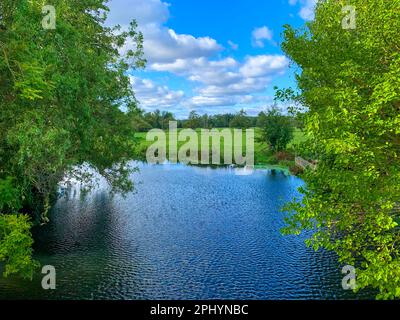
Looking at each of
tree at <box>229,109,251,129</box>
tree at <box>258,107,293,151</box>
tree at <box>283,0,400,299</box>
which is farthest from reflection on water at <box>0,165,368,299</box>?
tree at <box>229,109,251,129</box>

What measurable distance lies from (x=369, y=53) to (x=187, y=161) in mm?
88135

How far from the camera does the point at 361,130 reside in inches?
643

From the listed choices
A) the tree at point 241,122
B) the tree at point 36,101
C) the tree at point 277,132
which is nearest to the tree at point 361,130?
the tree at point 36,101

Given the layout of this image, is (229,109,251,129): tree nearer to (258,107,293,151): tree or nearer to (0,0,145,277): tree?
(258,107,293,151): tree

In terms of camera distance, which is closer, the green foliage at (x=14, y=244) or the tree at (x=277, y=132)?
the green foliage at (x=14, y=244)

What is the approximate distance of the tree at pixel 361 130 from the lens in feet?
49.9

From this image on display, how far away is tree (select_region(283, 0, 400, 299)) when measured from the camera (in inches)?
598

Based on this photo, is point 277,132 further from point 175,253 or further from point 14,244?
point 14,244

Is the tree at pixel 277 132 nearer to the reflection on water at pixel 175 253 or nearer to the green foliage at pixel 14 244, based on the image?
the reflection on water at pixel 175 253

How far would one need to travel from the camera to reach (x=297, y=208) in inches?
689

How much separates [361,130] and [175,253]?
20591mm

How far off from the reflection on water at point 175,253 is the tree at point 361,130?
9.62m

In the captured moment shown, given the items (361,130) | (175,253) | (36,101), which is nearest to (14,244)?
(36,101)

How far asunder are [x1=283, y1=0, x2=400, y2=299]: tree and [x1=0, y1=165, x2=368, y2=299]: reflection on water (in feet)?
31.5
